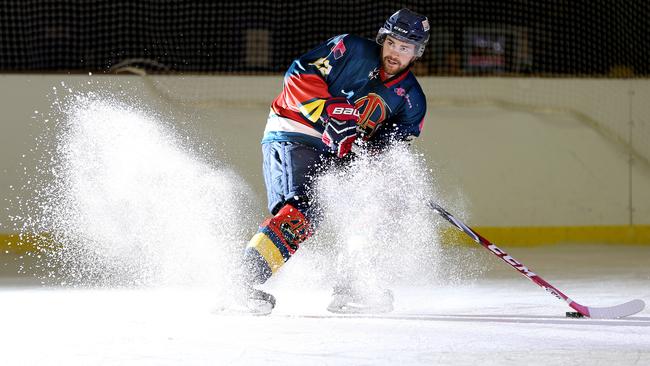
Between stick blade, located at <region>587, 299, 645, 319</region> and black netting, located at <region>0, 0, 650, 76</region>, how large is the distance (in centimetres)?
373

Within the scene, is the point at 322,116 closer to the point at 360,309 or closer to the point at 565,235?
the point at 360,309

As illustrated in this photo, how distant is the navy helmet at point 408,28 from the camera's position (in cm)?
373

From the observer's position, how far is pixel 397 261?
4.82 m

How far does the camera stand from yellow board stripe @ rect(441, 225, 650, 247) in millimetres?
6973

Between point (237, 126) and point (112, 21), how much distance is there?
3.87 feet

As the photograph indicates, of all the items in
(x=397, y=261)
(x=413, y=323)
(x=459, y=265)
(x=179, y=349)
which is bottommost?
(x=459, y=265)

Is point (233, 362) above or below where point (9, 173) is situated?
above

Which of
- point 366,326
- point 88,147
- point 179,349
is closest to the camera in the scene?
point 179,349

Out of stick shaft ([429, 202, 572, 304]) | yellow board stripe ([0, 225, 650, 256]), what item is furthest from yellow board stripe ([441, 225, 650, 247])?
stick shaft ([429, 202, 572, 304])

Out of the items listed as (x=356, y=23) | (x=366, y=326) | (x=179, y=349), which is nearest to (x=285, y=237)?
(x=366, y=326)

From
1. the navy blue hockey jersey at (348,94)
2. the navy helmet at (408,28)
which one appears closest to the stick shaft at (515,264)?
the navy blue hockey jersey at (348,94)

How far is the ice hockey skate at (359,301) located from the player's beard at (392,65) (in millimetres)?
774

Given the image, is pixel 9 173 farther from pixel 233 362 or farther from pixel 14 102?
pixel 233 362

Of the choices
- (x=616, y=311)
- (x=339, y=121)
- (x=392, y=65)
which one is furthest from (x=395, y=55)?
(x=616, y=311)
